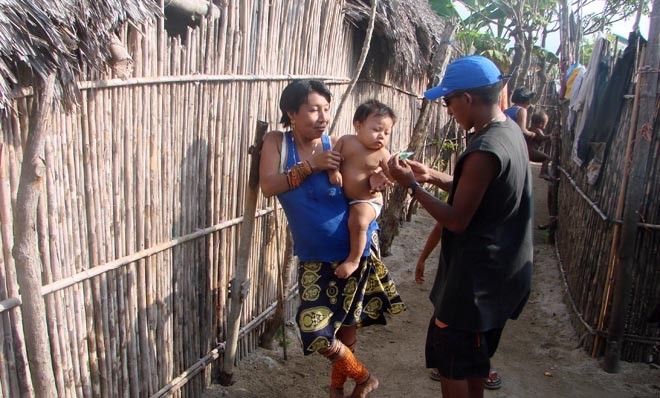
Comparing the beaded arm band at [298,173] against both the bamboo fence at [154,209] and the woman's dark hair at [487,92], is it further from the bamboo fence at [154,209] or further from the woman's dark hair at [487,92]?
the woman's dark hair at [487,92]

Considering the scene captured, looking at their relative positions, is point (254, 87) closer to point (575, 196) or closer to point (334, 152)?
point (334, 152)

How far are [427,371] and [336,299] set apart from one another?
1.38 meters

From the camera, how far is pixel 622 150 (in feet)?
13.5

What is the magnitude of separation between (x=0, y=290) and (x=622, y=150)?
3857mm

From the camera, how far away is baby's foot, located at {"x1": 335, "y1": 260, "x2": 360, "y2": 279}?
298 cm

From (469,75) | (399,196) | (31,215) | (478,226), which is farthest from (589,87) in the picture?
(31,215)

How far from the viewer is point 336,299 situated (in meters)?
3.09

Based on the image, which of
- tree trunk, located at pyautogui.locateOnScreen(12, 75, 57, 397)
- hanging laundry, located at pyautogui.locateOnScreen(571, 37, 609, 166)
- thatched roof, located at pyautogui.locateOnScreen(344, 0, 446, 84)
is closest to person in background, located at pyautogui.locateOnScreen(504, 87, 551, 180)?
hanging laundry, located at pyautogui.locateOnScreen(571, 37, 609, 166)

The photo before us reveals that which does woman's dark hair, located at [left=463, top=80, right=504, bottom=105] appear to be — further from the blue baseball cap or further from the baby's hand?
the baby's hand

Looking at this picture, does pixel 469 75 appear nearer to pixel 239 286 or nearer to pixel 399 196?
pixel 239 286

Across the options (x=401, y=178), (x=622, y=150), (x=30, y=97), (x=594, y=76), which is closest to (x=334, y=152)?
(x=401, y=178)

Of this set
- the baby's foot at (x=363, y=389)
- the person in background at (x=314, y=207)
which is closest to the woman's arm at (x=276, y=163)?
the person in background at (x=314, y=207)

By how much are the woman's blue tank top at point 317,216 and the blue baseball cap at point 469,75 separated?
782 mm

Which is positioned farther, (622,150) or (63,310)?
(622,150)
